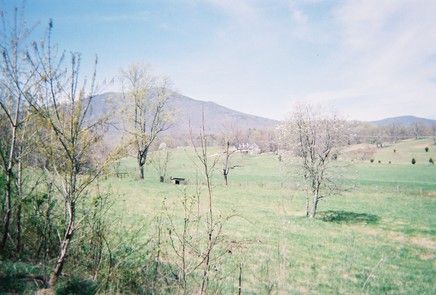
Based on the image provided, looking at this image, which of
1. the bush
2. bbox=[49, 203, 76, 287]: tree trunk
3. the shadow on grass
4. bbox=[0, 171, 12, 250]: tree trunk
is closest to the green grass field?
the shadow on grass

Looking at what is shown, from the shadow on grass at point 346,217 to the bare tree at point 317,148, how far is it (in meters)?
1.23

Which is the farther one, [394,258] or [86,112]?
[394,258]

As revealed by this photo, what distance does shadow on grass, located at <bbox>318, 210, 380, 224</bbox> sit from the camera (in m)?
25.9

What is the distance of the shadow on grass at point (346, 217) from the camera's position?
25.9 meters

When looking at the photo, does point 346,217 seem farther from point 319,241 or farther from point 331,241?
point 319,241

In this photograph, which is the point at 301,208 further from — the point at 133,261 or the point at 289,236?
the point at 133,261

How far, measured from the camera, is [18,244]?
24.8 feet

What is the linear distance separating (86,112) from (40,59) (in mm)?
1092

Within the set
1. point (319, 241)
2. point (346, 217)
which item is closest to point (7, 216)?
point (319, 241)

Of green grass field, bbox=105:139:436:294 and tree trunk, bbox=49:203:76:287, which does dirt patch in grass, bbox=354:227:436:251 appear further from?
tree trunk, bbox=49:203:76:287

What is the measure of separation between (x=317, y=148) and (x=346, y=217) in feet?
20.5

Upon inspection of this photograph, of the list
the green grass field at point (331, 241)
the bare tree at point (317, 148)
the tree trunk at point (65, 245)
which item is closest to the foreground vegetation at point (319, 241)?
the green grass field at point (331, 241)

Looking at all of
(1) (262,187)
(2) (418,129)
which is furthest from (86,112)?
(2) (418,129)

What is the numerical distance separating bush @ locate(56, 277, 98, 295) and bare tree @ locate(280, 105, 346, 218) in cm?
2193
